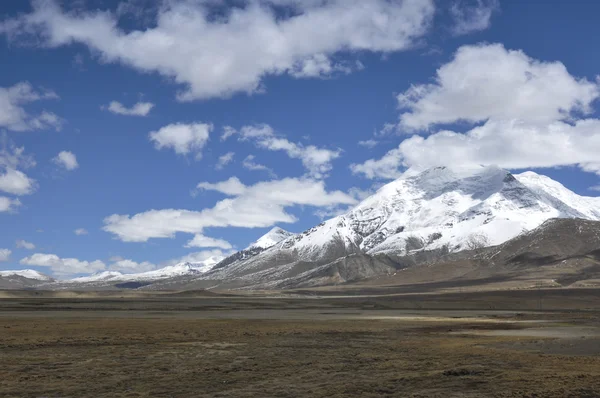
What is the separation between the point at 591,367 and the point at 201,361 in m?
21.6

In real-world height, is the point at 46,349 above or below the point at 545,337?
above

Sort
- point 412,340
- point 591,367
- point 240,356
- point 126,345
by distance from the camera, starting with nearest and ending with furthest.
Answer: point 591,367
point 240,356
point 126,345
point 412,340

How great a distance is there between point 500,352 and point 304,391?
19.4 metres

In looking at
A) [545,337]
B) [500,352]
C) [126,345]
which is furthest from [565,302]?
[126,345]

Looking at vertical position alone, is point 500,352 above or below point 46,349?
below

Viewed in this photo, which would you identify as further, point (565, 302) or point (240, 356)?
point (565, 302)

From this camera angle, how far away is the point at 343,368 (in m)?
33.5

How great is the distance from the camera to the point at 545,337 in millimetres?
53344

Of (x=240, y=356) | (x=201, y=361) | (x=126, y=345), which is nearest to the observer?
(x=201, y=361)

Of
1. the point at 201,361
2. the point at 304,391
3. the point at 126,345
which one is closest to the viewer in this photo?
the point at 304,391

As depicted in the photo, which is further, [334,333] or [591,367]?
[334,333]

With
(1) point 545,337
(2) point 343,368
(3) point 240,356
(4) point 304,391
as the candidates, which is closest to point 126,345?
(3) point 240,356

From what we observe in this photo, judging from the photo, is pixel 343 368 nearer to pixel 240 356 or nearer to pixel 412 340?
pixel 240 356

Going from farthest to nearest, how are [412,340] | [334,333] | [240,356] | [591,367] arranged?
[334,333] → [412,340] → [240,356] → [591,367]
